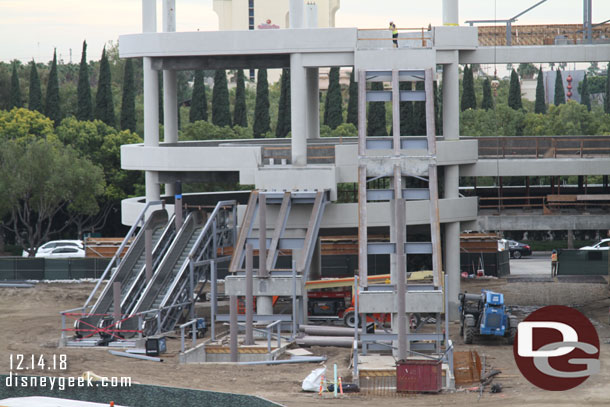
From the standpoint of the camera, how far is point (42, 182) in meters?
73.9

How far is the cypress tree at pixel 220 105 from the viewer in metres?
96.4

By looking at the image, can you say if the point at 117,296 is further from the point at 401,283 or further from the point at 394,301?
the point at 401,283

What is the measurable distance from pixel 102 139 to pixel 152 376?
1924 inches

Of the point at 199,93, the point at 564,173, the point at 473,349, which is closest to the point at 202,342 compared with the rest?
the point at 473,349

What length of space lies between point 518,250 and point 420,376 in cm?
4582

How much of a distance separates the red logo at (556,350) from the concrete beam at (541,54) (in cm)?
1246

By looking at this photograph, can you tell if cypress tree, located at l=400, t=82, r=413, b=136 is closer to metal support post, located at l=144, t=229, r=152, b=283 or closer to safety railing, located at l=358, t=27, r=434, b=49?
safety railing, located at l=358, t=27, r=434, b=49

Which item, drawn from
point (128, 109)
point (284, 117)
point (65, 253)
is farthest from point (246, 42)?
point (128, 109)

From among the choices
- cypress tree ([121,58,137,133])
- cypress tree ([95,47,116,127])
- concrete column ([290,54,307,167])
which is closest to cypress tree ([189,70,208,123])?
cypress tree ([121,58,137,133])

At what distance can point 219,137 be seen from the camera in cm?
8831

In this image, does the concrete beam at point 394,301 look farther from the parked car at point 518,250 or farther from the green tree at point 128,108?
the green tree at point 128,108

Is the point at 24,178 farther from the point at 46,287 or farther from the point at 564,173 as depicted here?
the point at 564,173

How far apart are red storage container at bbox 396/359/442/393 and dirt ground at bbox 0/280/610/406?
421 mm

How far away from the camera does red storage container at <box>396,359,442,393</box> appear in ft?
117
